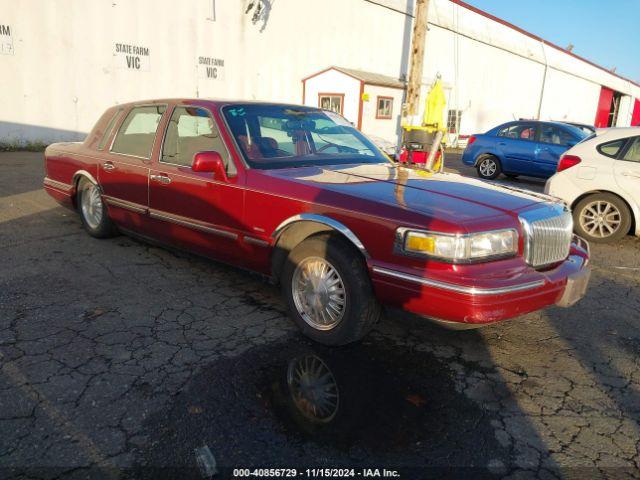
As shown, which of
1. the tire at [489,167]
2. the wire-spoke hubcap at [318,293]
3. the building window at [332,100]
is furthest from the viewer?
the building window at [332,100]

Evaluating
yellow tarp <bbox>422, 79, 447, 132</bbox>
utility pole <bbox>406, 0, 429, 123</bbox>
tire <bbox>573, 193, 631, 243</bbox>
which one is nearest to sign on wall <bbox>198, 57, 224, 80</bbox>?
utility pole <bbox>406, 0, 429, 123</bbox>

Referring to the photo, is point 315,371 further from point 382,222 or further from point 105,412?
point 105,412

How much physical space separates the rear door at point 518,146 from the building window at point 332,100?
7.81 metres

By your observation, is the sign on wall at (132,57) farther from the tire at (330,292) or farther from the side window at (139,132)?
the tire at (330,292)

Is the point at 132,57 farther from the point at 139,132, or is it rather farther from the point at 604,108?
the point at 604,108

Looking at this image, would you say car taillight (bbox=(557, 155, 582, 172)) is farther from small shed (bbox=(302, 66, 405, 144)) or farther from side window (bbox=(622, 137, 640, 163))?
small shed (bbox=(302, 66, 405, 144))

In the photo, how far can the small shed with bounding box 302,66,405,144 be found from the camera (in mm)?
17953

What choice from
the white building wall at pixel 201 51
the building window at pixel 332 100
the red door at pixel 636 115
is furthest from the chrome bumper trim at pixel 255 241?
the red door at pixel 636 115

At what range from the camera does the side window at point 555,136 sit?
10734mm

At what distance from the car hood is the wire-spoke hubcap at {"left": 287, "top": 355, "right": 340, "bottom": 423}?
3.40 feet

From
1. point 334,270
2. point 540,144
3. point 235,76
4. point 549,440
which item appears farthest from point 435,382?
point 235,76

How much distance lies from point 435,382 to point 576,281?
3.72ft

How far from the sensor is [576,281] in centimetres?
311

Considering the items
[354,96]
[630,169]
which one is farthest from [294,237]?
[354,96]
